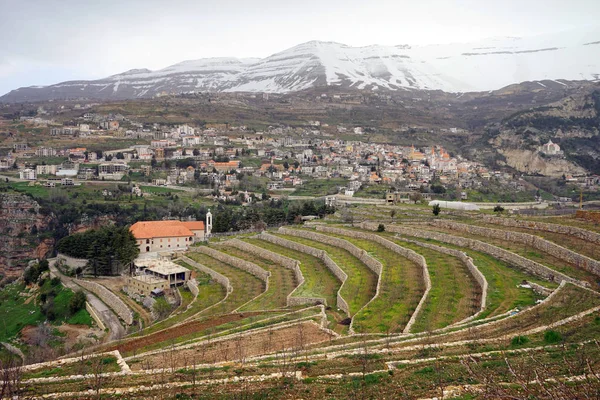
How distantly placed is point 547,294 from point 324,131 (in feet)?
358

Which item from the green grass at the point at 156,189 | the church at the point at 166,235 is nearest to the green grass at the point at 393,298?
the church at the point at 166,235

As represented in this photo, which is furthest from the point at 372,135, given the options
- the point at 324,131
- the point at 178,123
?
the point at 178,123

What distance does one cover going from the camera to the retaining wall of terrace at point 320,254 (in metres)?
20.5

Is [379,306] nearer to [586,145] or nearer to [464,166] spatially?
[464,166]

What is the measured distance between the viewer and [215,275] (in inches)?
1235

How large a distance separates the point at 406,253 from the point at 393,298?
24.6 feet

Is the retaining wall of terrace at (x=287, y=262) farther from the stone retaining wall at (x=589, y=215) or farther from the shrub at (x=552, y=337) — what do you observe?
the stone retaining wall at (x=589, y=215)

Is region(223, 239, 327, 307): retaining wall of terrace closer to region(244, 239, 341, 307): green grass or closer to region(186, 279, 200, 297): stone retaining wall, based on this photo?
region(244, 239, 341, 307): green grass

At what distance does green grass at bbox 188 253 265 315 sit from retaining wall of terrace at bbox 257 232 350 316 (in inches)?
156

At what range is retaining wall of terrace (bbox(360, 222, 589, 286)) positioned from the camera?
1880cm

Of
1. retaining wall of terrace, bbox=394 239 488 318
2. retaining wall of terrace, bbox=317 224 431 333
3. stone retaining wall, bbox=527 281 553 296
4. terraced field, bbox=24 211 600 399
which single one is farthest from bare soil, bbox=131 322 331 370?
stone retaining wall, bbox=527 281 553 296

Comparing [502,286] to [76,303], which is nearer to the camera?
[502,286]

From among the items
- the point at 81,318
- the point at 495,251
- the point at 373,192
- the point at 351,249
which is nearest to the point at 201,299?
the point at 81,318

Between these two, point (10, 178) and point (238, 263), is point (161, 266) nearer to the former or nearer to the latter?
point (238, 263)
